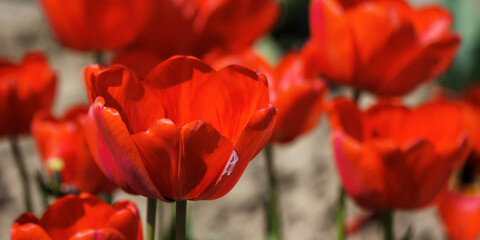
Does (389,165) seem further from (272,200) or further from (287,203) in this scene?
(287,203)

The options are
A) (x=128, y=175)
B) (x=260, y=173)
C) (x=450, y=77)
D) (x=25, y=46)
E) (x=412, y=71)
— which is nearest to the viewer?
(x=128, y=175)

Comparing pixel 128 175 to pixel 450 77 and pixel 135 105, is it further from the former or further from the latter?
pixel 450 77

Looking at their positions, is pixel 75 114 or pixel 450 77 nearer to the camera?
pixel 75 114

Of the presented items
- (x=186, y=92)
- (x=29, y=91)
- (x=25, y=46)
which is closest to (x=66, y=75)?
(x=25, y=46)

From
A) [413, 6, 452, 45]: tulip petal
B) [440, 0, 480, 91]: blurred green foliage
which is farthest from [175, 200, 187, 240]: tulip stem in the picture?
[440, 0, 480, 91]: blurred green foliage

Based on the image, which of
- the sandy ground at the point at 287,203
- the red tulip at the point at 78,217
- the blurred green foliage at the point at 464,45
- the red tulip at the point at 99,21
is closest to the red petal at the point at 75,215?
the red tulip at the point at 78,217

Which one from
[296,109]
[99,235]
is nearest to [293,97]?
[296,109]

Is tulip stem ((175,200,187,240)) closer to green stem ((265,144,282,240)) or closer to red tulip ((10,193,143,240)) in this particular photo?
red tulip ((10,193,143,240))
